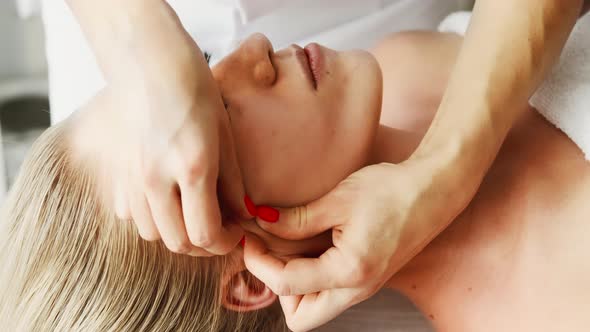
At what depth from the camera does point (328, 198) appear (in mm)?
716

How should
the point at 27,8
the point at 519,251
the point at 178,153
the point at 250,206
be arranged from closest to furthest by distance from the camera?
the point at 178,153 → the point at 250,206 → the point at 519,251 → the point at 27,8

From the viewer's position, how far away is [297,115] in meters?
0.73

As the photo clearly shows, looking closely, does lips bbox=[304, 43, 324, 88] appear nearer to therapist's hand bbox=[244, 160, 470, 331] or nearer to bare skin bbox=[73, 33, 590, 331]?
bare skin bbox=[73, 33, 590, 331]

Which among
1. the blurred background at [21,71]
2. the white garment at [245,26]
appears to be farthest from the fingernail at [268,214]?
the blurred background at [21,71]

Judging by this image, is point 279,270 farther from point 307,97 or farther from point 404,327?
point 404,327

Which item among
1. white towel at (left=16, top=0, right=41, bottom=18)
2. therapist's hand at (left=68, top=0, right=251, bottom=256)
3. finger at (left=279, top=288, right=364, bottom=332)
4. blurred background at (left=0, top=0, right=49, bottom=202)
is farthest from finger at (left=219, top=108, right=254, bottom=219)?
white towel at (left=16, top=0, right=41, bottom=18)

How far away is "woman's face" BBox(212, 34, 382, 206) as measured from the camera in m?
0.71

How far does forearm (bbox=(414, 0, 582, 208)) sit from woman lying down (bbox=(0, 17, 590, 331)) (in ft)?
0.30

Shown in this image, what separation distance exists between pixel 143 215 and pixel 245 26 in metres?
0.57

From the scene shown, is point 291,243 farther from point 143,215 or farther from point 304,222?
point 143,215

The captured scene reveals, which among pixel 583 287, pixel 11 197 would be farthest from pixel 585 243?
pixel 11 197

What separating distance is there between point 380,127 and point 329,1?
0.35 m

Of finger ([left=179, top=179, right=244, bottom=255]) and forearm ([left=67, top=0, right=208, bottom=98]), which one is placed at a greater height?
forearm ([left=67, top=0, right=208, bottom=98])

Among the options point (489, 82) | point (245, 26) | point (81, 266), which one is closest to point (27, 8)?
point (245, 26)
